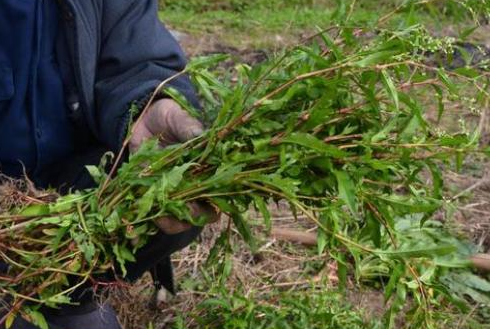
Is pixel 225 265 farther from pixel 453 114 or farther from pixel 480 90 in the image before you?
pixel 453 114

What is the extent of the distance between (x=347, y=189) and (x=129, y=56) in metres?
0.89

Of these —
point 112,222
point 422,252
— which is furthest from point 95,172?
point 422,252

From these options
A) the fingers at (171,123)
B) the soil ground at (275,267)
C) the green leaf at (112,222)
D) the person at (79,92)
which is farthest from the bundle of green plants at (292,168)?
the soil ground at (275,267)

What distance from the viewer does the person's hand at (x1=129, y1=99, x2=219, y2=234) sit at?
1.62m

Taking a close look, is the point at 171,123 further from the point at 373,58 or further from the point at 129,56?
the point at 373,58

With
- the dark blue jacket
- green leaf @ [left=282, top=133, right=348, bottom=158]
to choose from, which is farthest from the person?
green leaf @ [left=282, top=133, right=348, bottom=158]

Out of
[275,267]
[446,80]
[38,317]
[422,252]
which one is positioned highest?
[446,80]

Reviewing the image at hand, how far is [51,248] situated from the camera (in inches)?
61.7

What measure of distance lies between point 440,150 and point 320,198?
25cm

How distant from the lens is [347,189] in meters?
1.44

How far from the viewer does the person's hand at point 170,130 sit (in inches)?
63.7

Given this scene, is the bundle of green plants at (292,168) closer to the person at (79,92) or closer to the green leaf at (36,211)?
the green leaf at (36,211)

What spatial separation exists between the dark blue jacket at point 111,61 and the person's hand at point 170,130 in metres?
0.05

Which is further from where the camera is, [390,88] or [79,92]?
[79,92]
